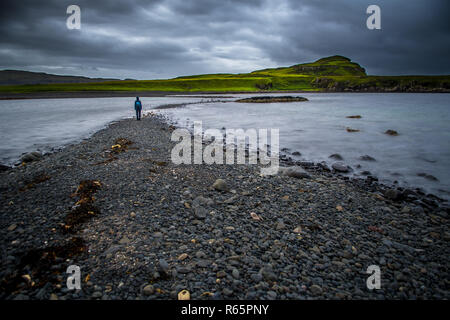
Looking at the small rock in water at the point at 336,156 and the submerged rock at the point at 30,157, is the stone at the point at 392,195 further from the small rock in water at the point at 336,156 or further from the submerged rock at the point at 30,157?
the submerged rock at the point at 30,157

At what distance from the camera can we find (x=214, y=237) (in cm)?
510

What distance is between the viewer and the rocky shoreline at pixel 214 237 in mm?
3840

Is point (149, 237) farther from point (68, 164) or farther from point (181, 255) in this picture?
point (68, 164)

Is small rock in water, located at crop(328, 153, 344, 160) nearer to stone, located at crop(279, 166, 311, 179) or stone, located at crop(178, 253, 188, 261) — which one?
stone, located at crop(279, 166, 311, 179)

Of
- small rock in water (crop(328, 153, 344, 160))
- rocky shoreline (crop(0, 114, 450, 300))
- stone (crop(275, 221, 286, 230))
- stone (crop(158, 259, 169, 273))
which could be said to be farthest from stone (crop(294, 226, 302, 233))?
small rock in water (crop(328, 153, 344, 160))

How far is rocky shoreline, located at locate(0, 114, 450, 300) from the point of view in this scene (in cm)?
384

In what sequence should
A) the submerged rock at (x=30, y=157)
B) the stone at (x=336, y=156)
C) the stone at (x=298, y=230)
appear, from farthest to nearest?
the stone at (x=336, y=156) → the submerged rock at (x=30, y=157) → the stone at (x=298, y=230)

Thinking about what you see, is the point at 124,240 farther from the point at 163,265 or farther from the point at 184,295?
the point at 184,295

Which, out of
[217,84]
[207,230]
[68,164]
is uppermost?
[217,84]

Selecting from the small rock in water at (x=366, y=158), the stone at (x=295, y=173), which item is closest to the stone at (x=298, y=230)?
the stone at (x=295, y=173)

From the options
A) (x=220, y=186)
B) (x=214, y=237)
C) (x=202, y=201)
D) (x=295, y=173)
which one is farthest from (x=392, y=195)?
(x=214, y=237)
